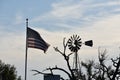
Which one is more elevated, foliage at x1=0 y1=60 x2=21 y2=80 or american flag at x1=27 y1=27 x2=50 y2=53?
foliage at x1=0 y1=60 x2=21 y2=80

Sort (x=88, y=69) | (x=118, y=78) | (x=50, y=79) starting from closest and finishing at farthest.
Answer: (x=50, y=79), (x=118, y=78), (x=88, y=69)

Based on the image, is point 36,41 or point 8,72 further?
point 8,72

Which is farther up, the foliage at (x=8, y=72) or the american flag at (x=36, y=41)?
the foliage at (x=8, y=72)

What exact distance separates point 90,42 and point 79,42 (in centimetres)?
215

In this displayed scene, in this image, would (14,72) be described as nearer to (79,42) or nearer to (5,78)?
(5,78)

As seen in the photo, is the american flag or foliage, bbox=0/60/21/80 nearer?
the american flag

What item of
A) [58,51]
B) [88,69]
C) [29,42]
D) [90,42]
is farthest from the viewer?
[88,69]

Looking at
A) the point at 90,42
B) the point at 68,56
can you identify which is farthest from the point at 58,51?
the point at 90,42

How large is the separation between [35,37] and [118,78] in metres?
24.1

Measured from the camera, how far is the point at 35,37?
1534 inches

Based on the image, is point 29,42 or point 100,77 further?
point 100,77

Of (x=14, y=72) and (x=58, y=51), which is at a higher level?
(x=14, y=72)

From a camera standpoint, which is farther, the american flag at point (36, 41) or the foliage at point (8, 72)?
the foliage at point (8, 72)

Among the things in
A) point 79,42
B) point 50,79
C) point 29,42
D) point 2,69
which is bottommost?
point 50,79
